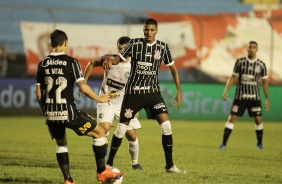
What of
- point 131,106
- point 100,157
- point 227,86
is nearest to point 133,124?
point 131,106

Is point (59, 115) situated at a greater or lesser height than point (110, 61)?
lesser

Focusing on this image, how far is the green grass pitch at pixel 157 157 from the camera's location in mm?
10648

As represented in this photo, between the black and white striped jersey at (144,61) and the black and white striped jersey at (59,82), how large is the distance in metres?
2.02

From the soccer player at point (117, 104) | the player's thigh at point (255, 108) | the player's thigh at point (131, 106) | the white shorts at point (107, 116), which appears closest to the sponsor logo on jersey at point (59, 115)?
the player's thigh at point (131, 106)

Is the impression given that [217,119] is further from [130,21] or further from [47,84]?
[47,84]

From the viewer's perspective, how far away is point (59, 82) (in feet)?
30.0

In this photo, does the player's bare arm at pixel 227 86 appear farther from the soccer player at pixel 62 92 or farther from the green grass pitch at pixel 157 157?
the soccer player at pixel 62 92

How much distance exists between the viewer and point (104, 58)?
11.7 meters

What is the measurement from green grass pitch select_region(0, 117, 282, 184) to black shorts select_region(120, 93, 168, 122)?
0.90 m

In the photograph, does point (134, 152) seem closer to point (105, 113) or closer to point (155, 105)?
point (105, 113)

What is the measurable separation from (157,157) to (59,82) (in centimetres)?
506

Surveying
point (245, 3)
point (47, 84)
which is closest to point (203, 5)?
point (245, 3)

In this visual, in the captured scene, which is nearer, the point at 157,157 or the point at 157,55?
the point at 157,55

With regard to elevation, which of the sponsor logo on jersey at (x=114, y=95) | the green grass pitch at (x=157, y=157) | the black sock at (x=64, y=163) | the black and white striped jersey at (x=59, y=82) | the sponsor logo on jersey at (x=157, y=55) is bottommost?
the green grass pitch at (x=157, y=157)
